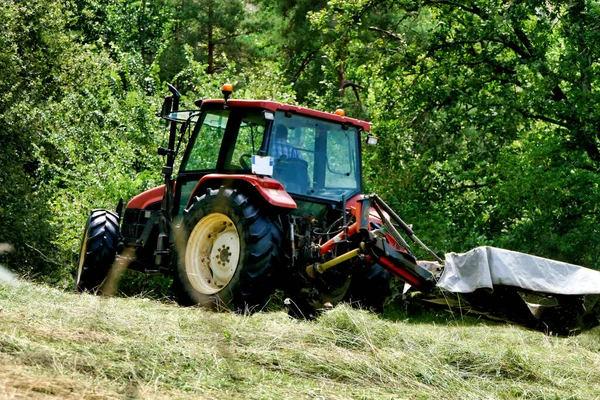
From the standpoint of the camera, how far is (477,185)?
1519 cm

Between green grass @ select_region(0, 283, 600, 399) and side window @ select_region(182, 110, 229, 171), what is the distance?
2.10 metres

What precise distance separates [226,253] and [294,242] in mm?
625

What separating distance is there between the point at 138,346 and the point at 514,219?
975cm

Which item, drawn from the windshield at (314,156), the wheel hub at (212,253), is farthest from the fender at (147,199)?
the windshield at (314,156)

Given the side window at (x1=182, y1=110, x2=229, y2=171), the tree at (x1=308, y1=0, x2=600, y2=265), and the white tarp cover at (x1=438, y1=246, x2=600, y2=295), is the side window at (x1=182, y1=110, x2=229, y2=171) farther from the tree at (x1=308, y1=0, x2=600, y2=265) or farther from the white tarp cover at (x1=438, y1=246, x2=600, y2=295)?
the tree at (x1=308, y1=0, x2=600, y2=265)

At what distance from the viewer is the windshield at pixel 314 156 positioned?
9086 mm

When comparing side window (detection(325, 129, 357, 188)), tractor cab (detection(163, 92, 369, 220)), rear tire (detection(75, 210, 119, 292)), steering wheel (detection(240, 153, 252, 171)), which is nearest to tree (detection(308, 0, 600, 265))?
side window (detection(325, 129, 357, 188))

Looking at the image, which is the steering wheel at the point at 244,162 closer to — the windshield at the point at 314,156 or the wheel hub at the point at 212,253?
the windshield at the point at 314,156

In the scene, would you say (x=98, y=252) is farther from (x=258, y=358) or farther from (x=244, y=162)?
(x=258, y=358)

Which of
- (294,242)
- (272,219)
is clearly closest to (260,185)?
(272,219)

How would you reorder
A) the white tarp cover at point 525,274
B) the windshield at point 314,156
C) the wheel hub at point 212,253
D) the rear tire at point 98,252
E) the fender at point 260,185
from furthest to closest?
the rear tire at point 98,252
the windshield at point 314,156
the wheel hub at point 212,253
the fender at point 260,185
the white tarp cover at point 525,274

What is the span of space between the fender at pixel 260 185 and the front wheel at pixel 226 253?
16 cm

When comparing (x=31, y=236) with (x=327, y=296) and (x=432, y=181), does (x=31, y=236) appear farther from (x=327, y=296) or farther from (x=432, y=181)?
(x=327, y=296)

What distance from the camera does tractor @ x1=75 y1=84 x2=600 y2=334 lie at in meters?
7.52
